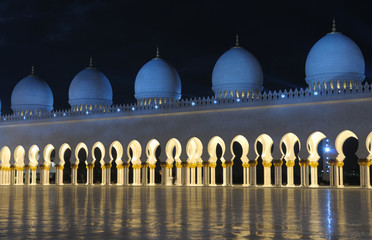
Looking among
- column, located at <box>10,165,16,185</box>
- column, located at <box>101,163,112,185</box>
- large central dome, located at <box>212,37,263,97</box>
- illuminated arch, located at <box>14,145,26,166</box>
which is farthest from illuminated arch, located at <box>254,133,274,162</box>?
column, located at <box>10,165,16,185</box>

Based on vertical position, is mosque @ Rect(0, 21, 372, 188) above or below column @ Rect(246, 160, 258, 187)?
above

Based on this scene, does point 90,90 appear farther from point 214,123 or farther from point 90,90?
point 214,123

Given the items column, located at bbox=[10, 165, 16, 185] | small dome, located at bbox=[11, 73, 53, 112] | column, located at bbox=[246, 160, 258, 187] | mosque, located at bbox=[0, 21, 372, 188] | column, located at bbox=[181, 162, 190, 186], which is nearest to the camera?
mosque, located at bbox=[0, 21, 372, 188]

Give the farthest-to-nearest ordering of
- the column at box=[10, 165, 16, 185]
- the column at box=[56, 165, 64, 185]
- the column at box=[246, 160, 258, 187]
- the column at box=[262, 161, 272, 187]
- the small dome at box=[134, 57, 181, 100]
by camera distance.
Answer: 1. the column at box=[10, 165, 16, 185]
2. the small dome at box=[134, 57, 181, 100]
3. the column at box=[56, 165, 64, 185]
4. the column at box=[246, 160, 258, 187]
5. the column at box=[262, 161, 272, 187]

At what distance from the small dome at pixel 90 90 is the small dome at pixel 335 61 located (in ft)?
33.3

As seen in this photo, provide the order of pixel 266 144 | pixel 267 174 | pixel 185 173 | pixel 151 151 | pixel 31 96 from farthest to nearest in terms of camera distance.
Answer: pixel 31 96 < pixel 151 151 < pixel 185 173 < pixel 266 144 < pixel 267 174

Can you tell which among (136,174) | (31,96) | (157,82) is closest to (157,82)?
(157,82)

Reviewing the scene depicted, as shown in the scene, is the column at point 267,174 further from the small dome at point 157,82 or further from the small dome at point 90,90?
the small dome at point 90,90

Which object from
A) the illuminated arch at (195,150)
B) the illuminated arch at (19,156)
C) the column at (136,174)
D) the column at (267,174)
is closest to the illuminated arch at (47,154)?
the illuminated arch at (19,156)

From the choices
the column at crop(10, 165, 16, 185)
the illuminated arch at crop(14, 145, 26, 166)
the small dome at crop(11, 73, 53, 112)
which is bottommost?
the column at crop(10, 165, 16, 185)

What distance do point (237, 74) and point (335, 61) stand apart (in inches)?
153

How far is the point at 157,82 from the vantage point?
2392 centimetres

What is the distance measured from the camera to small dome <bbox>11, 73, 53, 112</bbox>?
27.6m

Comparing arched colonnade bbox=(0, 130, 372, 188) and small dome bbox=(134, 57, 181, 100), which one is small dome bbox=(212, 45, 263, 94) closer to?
arched colonnade bbox=(0, 130, 372, 188)
